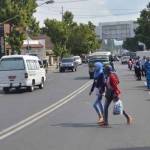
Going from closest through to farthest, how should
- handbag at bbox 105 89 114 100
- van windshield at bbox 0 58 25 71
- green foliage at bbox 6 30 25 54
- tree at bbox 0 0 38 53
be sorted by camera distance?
handbag at bbox 105 89 114 100 → van windshield at bbox 0 58 25 71 → tree at bbox 0 0 38 53 → green foliage at bbox 6 30 25 54

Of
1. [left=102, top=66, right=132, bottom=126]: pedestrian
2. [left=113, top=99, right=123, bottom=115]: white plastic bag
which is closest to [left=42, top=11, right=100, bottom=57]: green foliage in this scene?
[left=102, top=66, right=132, bottom=126]: pedestrian

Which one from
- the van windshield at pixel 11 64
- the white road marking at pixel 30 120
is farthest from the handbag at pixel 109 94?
the van windshield at pixel 11 64

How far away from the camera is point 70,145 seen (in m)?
12.5

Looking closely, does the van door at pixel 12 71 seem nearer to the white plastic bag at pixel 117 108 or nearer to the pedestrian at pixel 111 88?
the pedestrian at pixel 111 88

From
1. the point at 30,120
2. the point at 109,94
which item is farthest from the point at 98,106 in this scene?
the point at 30,120

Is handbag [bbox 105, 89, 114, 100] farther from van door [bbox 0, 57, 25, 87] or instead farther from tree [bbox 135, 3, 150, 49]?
tree [bbox 135, 3, 150, 49]

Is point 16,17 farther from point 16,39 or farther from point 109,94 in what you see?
point 109,94

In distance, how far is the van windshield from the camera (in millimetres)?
33062

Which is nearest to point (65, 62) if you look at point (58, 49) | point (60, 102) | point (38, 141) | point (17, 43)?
point (17, 43)

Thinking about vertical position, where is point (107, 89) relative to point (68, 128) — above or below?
above

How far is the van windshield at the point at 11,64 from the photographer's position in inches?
1302

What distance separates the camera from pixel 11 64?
33250 mm

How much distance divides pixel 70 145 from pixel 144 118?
5728 mm

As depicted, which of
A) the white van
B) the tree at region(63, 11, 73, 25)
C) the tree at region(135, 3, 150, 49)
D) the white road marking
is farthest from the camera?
the tree at region(63, 11, 73, 25)
